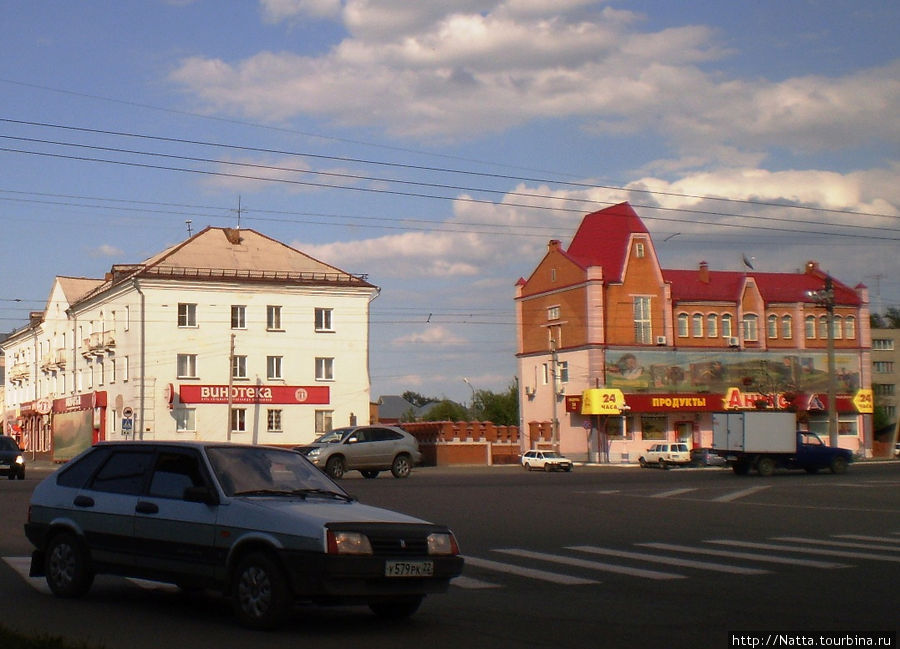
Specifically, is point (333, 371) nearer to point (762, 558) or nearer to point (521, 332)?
point (521, 332)

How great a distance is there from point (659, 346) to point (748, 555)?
57.4 meters

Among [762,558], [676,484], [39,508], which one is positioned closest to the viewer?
[39,508]

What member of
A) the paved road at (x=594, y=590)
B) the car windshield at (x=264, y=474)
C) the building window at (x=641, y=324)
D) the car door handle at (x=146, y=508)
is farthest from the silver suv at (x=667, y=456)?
the car door handle at (x=146, y=508)

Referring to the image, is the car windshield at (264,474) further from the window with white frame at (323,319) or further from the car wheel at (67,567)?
the window with white frame at (323,319)

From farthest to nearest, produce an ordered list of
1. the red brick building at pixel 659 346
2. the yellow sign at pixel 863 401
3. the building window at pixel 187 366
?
1. the yellow sign at pixel 863 401
2. the red brick building at pixel 659 346
3. the building window at pixel 187 366

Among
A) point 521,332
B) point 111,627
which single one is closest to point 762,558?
point 111,627

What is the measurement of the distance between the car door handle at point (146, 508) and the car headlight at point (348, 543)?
202cm

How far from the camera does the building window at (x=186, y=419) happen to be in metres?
60.6

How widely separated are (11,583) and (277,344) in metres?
51.6

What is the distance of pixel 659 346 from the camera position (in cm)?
7194

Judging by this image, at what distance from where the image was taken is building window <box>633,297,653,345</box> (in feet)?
235

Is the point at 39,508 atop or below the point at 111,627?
atop

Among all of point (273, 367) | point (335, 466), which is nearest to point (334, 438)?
point (335, 466)

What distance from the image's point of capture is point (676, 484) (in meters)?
36.0
